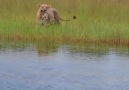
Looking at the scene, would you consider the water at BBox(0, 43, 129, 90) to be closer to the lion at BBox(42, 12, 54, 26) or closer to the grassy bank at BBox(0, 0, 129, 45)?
the grassy bank at BBox(0, 0, 129, 45)

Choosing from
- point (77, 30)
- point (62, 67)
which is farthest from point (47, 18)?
point (62, 67)

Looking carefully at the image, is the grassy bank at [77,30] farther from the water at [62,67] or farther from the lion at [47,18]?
the water at [62,67]

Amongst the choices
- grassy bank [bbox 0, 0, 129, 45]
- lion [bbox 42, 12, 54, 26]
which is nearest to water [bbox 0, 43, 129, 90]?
grassy bank [bbox 0, 0, 129, 45]

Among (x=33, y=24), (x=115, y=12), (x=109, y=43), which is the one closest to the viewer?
Result: (x=109, y=43)

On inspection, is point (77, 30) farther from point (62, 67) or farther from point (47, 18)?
point (62, 67)

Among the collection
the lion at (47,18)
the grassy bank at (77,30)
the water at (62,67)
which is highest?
the lion at (47,18)

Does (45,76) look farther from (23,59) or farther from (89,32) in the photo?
(89,32)

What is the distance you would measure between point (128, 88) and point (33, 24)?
8.94 meters

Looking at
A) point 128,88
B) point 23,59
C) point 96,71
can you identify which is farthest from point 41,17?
point 128,88

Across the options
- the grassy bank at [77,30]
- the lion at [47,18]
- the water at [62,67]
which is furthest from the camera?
the lion at [47,18]

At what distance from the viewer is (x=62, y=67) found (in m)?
13.1

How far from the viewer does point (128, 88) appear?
10.9 m

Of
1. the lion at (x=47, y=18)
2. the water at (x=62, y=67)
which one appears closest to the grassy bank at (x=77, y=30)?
the lion at (x=47, y=18)

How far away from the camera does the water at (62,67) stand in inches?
439
